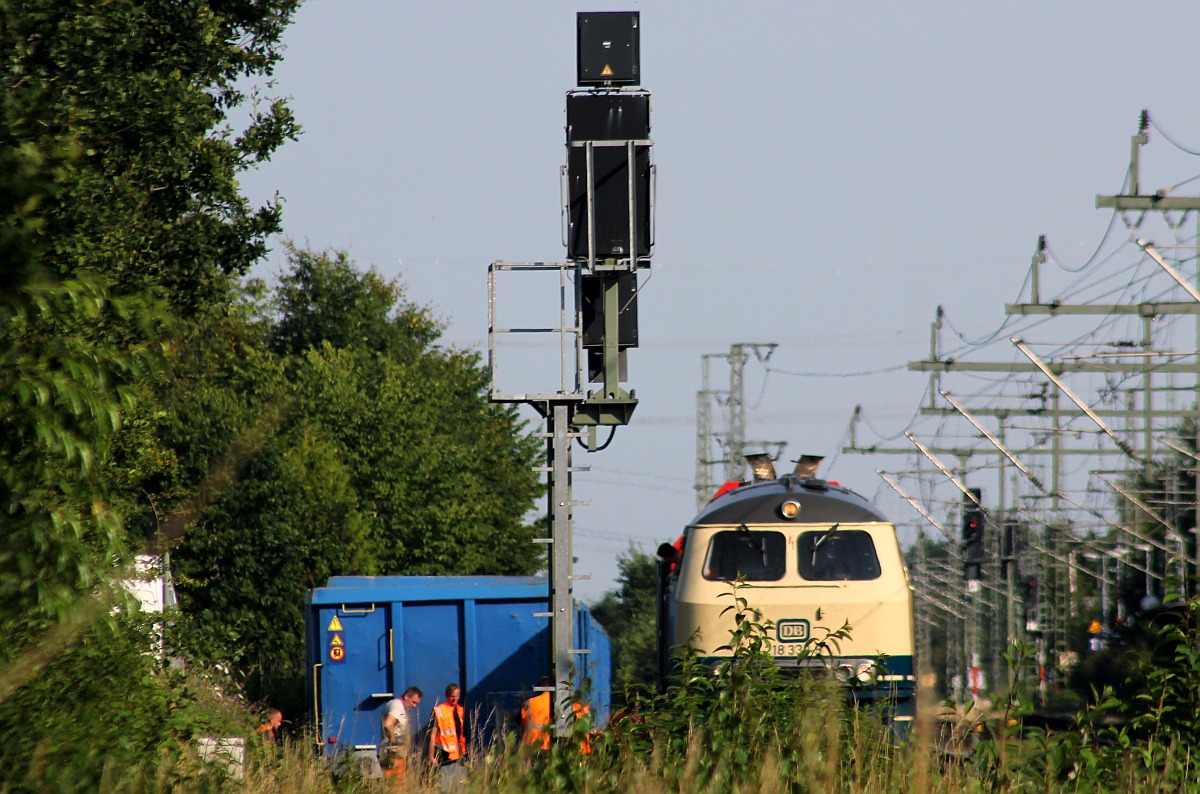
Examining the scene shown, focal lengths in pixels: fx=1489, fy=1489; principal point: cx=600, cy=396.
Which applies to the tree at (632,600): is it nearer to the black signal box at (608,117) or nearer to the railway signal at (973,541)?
the railway signal at (973,541)

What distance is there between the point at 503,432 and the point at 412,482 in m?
12.0

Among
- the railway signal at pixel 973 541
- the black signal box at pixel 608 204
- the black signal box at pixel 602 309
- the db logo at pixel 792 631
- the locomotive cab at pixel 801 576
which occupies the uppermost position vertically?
the black signal box at pixel 608 204

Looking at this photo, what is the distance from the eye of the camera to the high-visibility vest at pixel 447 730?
591 inches

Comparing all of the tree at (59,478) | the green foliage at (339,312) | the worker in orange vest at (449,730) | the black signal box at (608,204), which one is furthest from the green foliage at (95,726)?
the green foliage at (339,312)

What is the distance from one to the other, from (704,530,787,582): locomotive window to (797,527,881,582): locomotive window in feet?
0.74

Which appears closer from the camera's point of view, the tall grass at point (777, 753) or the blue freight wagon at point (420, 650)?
the tall grass at point (777, 753)

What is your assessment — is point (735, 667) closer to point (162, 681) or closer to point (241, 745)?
point (241, 745)

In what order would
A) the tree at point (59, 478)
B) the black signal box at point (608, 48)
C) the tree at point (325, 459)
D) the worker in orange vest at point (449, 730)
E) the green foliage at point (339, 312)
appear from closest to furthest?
the tree at point (59, 478) → the black signal box at point (608, 48) → the worker in orange vest at point (449, 730) → the tree at point (325, 459) → the green foliage at point (339, 312)

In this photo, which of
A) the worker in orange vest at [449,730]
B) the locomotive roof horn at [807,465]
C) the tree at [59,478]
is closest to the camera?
the tree at [59,478]

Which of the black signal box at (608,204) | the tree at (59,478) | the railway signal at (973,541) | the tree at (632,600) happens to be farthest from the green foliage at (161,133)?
the tree at (632,600)

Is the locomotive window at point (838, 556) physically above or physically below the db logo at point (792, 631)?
above

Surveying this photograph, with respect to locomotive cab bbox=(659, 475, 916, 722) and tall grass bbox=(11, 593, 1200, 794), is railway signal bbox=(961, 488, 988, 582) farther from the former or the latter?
tall grass bbox=(11, 593, 1200, 794)

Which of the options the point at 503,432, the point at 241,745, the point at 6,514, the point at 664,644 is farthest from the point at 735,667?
the point at 503,432

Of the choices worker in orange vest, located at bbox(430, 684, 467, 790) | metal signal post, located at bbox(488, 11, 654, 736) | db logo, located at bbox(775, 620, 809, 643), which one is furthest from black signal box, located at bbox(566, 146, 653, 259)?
worker in orange vest, located at bbox(430, 684, 467, 790)
